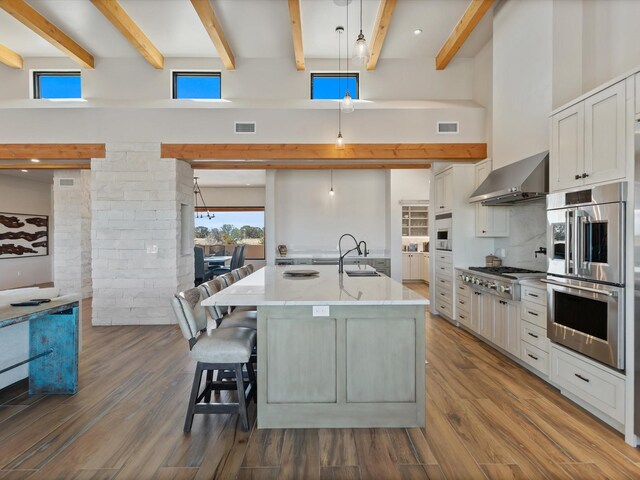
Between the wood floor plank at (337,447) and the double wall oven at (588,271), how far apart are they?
1773 mm

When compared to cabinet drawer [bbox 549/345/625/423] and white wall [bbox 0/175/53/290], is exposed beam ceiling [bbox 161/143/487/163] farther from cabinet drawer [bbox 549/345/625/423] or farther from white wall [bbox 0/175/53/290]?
white wall [bbox 0/175/53/290]

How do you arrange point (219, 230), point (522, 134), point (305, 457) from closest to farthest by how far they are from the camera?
point (305, 457)
point (522, 134)
point (219, 230)

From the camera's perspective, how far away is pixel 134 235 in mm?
5023

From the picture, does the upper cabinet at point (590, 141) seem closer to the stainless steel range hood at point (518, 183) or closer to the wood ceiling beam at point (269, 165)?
the stainless steel range hood at point (518, 183)

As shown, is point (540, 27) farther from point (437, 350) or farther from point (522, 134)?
point (437, 350)

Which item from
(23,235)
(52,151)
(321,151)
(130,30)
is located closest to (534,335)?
(321,151)

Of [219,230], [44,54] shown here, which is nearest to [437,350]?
[44,54]

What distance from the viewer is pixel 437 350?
3.86 metres

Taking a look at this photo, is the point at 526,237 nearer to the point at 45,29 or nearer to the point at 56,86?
the point at 45,29

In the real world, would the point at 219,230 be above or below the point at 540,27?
below

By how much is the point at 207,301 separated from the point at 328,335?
799 millimetres

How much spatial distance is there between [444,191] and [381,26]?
2378 mm

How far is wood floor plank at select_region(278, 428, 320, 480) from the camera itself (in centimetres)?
185

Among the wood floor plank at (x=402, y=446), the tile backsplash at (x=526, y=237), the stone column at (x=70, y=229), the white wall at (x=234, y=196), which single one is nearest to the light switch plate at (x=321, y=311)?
the wood floor plank at (x=402, y=446)
